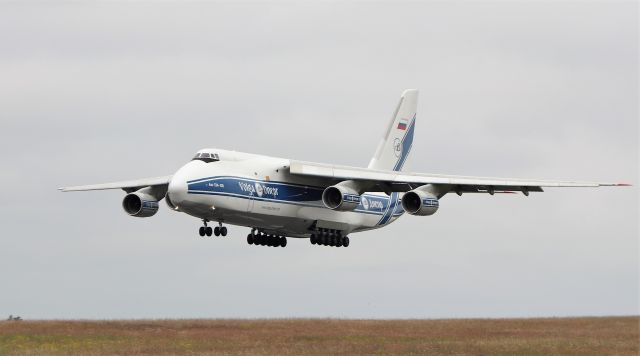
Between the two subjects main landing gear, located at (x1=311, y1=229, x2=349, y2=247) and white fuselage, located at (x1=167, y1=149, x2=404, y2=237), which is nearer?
white fuselage, located at (x1=167, y1=149, x2=404, y2=237)

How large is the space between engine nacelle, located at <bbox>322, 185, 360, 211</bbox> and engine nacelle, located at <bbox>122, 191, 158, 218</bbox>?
285 inches

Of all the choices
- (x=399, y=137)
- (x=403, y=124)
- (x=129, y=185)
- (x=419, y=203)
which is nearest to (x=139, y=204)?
(x=129, y=185)

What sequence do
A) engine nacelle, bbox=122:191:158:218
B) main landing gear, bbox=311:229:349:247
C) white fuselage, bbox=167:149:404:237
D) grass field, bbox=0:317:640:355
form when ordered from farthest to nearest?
1. main landing gear, bbox=311:229:349:247
2. engine nacelle, bbox=122:191:158:218
3. white fuselage, bbox=167:149:404:237
4. grass field, bbox=0:317:640:355

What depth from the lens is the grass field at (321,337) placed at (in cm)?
3597

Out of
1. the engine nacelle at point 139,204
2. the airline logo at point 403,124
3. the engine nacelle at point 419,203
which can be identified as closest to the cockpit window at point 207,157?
the engine nacelle at point 139,204

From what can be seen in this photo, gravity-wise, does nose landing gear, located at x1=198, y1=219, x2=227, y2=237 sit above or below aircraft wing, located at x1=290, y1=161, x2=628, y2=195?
below

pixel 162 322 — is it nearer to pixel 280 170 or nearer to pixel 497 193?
pixel 280 170

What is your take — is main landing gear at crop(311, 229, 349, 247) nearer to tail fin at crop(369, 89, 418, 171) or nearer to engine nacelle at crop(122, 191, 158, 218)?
tail fin at crop(369, 89, 418, 171)

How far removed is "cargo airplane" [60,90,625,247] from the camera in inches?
1670

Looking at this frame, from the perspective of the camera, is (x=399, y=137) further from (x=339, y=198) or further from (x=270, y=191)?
(x=270, y=191)

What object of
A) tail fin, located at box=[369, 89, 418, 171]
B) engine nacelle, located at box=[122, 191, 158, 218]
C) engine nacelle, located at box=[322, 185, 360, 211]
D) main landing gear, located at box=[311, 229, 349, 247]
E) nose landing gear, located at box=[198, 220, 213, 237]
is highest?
tail fin, located at box=[369, 89, 418, 171]

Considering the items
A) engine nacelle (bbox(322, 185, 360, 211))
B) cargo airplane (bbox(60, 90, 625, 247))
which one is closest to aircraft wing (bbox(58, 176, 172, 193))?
cargo airplane (bbox(60, 90, 625, 247))

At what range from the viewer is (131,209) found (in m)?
47.7

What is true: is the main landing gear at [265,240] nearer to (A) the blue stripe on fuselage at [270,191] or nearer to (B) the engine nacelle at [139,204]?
(A) the blue stripe on fuselage at [270,191]
